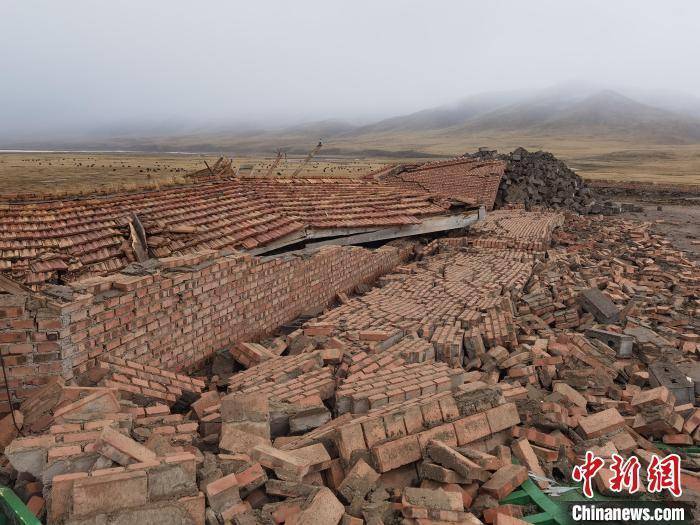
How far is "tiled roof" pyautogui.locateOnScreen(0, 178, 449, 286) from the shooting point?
6.58 metres

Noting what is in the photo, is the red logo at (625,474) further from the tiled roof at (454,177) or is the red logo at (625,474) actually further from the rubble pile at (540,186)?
the rubble pile at (540,186)

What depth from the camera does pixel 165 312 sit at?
5.42 metres

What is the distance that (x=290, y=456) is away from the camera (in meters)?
3.39

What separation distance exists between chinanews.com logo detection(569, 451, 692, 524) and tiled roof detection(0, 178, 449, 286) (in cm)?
597

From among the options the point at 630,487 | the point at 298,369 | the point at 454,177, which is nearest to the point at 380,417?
the point at 298,369

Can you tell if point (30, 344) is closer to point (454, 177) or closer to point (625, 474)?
point (625, 474)

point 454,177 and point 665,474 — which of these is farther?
point 454,177

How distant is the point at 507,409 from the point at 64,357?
3839 millimetres

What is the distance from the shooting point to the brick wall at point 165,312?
169 inches

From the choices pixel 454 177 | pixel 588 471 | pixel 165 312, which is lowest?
pixel 588 471

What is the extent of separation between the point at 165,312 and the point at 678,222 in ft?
70.9

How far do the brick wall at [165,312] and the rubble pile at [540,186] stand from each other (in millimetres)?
14593

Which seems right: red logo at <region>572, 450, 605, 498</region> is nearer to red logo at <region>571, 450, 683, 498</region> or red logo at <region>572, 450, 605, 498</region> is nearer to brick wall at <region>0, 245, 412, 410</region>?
red logo at <region>571, 450, 683, 498</region>

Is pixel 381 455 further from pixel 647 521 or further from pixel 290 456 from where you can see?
pixel 647 521
